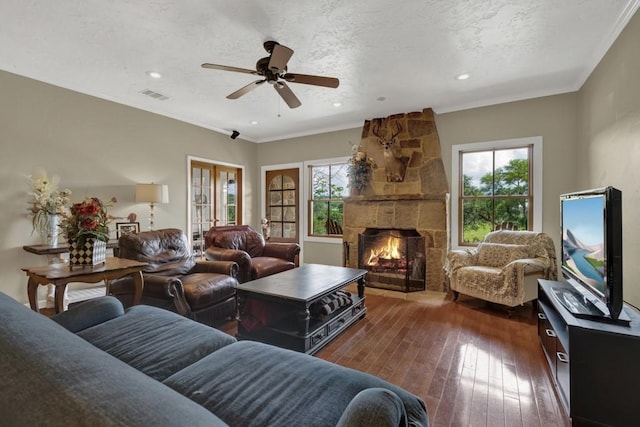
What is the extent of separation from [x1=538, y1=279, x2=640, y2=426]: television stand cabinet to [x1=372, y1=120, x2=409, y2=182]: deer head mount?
10.3 feet

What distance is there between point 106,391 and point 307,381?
0.70 metres

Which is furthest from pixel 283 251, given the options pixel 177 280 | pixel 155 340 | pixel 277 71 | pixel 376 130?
pixel 155 340

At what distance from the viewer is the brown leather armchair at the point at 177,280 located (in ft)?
8.57

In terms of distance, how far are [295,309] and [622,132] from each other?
3.15m

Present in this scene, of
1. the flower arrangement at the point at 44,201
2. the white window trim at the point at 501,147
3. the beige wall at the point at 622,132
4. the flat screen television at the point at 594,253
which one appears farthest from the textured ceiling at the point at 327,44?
the flat screen television at the point at 594,253

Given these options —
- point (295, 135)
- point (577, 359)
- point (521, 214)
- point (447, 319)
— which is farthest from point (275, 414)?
point (295, 135)

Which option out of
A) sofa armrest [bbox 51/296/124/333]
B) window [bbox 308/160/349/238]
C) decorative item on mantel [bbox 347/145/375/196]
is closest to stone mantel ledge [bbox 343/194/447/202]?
decorative item on mantel [bbox 347/145/375/196]

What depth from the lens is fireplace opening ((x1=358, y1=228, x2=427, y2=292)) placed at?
14.2ft

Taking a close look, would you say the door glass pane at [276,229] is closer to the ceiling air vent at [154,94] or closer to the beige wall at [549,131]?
the ceiling air vent at [154,94]

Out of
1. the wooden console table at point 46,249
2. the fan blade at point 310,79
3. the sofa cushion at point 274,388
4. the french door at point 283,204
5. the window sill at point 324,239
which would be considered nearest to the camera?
the sofa cushion at point 274,388

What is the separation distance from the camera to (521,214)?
4016 millimetres

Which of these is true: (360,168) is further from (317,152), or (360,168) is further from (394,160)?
(317,152)

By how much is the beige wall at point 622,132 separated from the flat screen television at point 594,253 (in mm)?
409

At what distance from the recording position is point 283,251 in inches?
173
